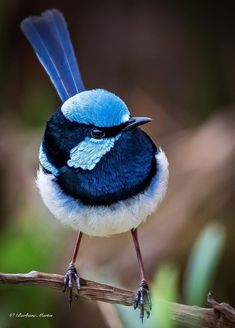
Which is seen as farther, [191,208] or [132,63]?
[132,63]

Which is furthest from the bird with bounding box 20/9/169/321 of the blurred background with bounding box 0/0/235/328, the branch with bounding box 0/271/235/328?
the blurred background with bounding box 0/0/235/328

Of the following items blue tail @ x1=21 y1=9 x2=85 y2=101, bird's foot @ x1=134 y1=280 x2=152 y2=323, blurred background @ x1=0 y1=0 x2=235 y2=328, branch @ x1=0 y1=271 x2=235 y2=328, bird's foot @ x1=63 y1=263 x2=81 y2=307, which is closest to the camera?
branch @ x1=0 y1=271 x2=235 y2=328

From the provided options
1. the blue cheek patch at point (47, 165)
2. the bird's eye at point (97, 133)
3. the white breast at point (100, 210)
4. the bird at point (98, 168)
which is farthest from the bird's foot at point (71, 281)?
the bird's eye at point (97, 133)

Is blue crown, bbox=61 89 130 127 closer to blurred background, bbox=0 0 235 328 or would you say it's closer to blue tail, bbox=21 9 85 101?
blue tail, bbox=21 9 85 101

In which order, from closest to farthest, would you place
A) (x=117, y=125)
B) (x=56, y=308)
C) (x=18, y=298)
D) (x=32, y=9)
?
(x=117, y=125), (x=18, y=298), (x=56, y=308), (x=32, y=9)

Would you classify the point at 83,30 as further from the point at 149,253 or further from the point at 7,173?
the point at 149,253

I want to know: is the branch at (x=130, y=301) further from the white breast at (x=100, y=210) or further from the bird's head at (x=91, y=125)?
the bird's head at (x=91, y=125)

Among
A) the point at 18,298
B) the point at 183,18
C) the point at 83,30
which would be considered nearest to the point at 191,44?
the point at 183,18
